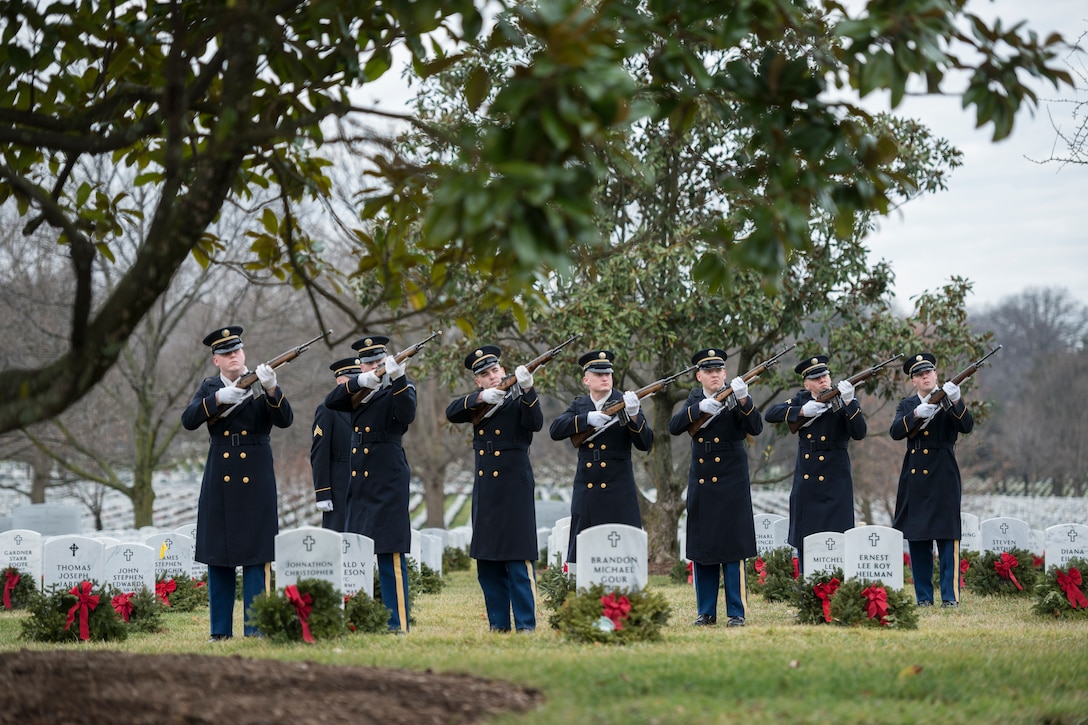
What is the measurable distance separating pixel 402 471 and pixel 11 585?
20.3 feet

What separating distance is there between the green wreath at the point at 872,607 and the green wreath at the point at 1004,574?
4072 millimetres

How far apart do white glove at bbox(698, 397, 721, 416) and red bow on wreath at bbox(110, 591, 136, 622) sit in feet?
18.1

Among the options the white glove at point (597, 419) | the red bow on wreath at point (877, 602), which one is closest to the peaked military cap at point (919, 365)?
the red bow on wreath at point (877, 602)

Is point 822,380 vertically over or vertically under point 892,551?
over

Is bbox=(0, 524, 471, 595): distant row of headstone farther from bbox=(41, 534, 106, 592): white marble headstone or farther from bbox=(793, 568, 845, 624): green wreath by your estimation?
bbox=(793, 568, 845, 624): green wreath

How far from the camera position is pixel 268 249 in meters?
6.67

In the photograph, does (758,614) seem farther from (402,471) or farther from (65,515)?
(65,515)

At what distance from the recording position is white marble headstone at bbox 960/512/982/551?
15391mm

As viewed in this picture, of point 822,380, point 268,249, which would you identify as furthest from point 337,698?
point 822,380

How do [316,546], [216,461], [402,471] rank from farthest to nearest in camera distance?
[402,471], [216,461], [316,546]

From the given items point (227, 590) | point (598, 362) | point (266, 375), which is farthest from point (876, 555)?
point (227, 590)

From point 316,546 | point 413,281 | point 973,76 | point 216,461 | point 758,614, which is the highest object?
point 973,76

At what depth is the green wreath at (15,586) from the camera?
1314 cm

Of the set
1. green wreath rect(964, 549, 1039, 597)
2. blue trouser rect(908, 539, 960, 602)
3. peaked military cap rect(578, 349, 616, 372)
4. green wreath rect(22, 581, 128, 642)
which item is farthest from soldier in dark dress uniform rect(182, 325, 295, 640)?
green wreath rect(964, 549, 1039, 597)
